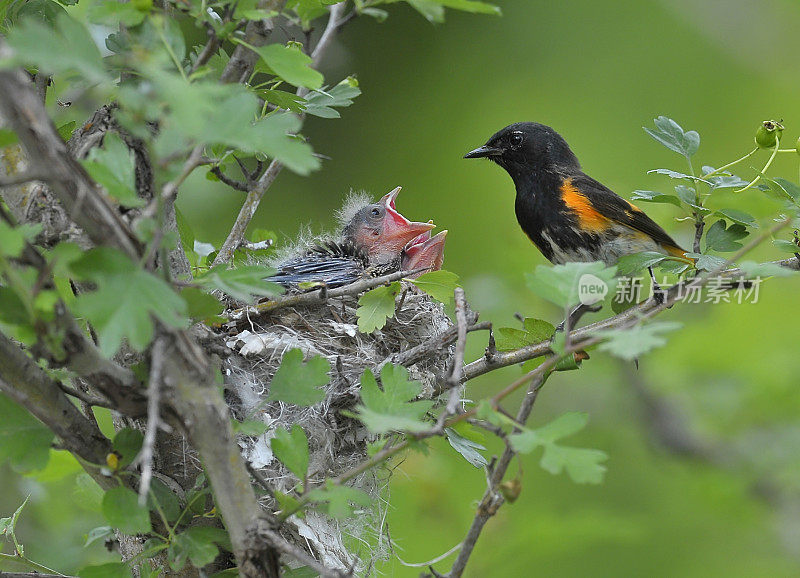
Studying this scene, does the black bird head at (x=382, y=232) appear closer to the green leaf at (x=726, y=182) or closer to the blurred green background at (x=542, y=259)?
the blurred green background at (x=542, y=259)

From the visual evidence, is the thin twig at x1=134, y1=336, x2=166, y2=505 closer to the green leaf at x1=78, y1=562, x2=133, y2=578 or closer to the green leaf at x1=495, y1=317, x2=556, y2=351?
the green leaf at x1=78, y1=562, x2=133, y2=578

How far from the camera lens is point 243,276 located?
1.39m

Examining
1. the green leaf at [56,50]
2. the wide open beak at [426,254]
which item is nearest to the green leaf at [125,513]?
the green leaf at [56,50]

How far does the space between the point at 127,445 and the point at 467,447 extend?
2.58ft

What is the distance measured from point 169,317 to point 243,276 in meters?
0.20

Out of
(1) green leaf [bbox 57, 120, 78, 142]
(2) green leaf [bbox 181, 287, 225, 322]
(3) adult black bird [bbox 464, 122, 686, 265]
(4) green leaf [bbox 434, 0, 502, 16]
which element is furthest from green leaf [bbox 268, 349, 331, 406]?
(3) adult black bird [bbox 464, 122, 686, 265]

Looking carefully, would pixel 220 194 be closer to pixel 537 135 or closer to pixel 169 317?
pixel 537 135

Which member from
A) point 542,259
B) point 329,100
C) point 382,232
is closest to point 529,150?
point 542,259

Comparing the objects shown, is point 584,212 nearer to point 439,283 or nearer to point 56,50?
point 439,283

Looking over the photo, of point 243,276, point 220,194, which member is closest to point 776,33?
point 220,194

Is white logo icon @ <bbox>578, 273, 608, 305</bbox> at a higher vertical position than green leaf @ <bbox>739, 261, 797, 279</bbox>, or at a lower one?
lower

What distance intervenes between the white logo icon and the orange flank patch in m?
1.99

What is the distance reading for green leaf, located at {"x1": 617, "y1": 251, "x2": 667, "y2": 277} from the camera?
216 cm

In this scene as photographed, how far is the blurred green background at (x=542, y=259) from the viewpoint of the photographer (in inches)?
157
